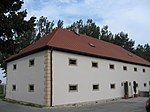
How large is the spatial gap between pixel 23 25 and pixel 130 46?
1908 inches

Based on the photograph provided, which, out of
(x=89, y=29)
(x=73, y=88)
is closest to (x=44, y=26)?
(x=89, y=29)

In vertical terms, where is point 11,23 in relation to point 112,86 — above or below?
above

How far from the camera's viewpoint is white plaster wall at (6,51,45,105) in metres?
21.3

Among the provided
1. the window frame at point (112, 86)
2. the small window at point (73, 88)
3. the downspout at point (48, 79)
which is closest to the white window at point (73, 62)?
the small window at point (73, 88)

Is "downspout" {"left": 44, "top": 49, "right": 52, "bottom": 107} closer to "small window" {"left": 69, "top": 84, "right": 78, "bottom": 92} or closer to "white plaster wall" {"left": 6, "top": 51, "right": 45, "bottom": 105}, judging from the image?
"white plaster wall" {"left": 6, "top": 51, "right": 45, "bottom": 105}

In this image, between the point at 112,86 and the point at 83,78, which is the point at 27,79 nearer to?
the point at 83,78

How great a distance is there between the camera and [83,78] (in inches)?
919

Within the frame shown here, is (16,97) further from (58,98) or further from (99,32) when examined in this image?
(99,32)

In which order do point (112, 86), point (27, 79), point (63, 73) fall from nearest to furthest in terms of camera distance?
point (63, 73) → point (27, 79) → point (112, 86)

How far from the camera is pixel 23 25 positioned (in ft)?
47.4

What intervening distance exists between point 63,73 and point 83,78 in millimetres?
2692

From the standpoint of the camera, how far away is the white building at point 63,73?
20.8m

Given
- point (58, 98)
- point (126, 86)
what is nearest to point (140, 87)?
point (126, 86)

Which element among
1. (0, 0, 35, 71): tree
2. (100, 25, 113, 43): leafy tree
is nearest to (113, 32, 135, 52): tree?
(100, 25, 113, 43): leafy tree
